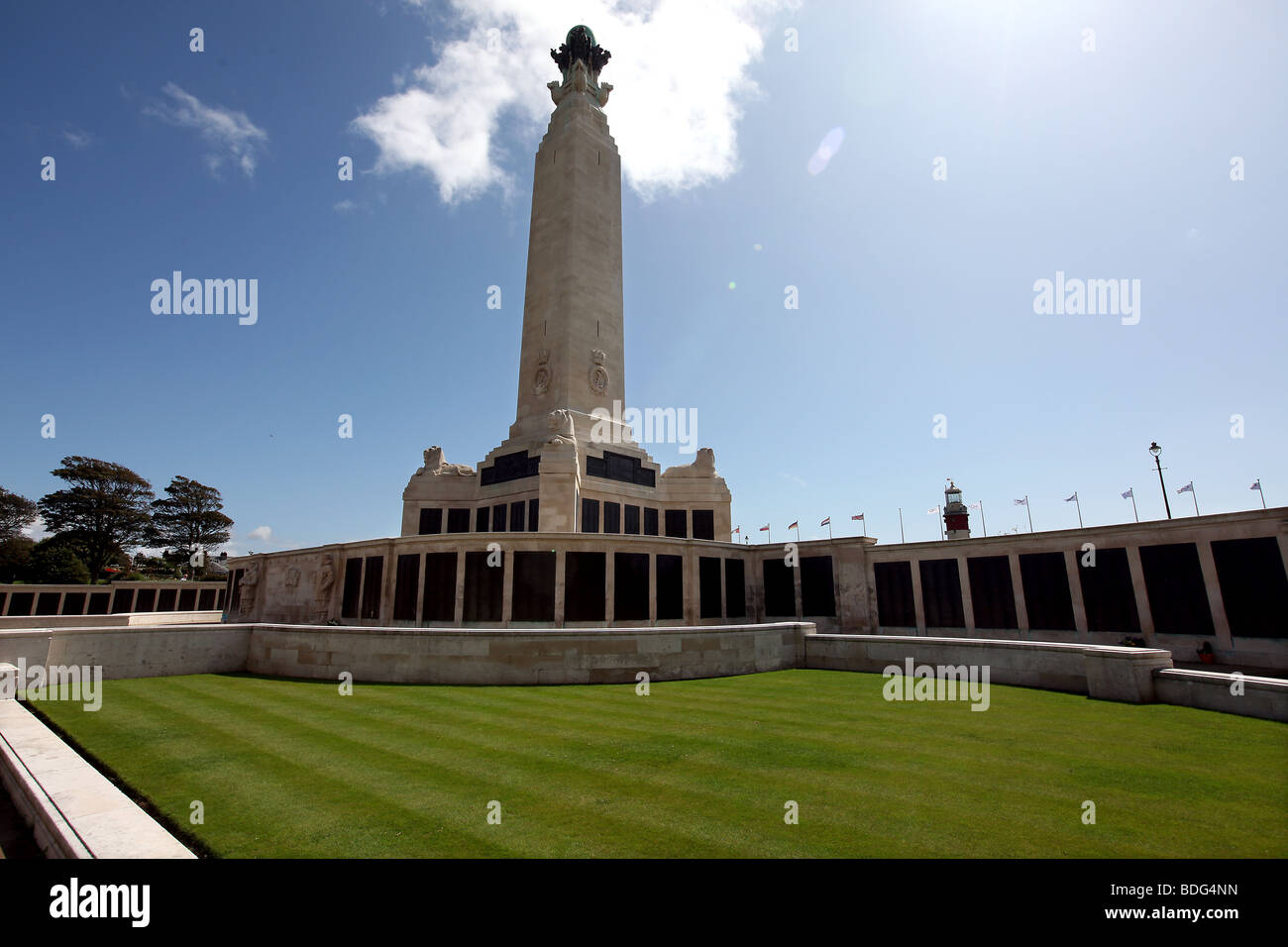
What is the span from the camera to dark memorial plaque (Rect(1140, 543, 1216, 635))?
66.4 feet

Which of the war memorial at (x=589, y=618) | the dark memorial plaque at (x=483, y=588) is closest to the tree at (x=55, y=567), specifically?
the war memorial at (x=589, y=618)

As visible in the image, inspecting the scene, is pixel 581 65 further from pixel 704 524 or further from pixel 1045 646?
pixel 1045 646

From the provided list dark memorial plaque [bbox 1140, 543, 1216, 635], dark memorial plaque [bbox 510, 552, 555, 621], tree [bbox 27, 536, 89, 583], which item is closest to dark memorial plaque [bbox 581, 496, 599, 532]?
dark memorial plaque [bbox 510, 552, 555, 621]

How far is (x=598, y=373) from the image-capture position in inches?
1590

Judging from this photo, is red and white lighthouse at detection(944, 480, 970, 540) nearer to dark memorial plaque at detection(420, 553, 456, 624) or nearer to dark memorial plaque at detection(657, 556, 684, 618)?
dark memorial plaque at detection(657, 556, 684, 618)

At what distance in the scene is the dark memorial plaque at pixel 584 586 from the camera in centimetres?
2445

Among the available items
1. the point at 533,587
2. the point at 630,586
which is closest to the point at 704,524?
the point at 630,586

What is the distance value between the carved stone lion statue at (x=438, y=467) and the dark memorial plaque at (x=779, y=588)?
21.9 m

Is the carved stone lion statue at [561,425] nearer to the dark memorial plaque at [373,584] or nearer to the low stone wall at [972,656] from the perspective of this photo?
the dark memorial plaque at [373,584]

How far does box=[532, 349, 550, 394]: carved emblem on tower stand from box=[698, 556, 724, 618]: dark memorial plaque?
58.4 ft

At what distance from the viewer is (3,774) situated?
9.01 m

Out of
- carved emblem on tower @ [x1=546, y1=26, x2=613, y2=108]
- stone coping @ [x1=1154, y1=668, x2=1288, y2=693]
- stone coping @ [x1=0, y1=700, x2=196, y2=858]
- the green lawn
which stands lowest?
the green lawn
